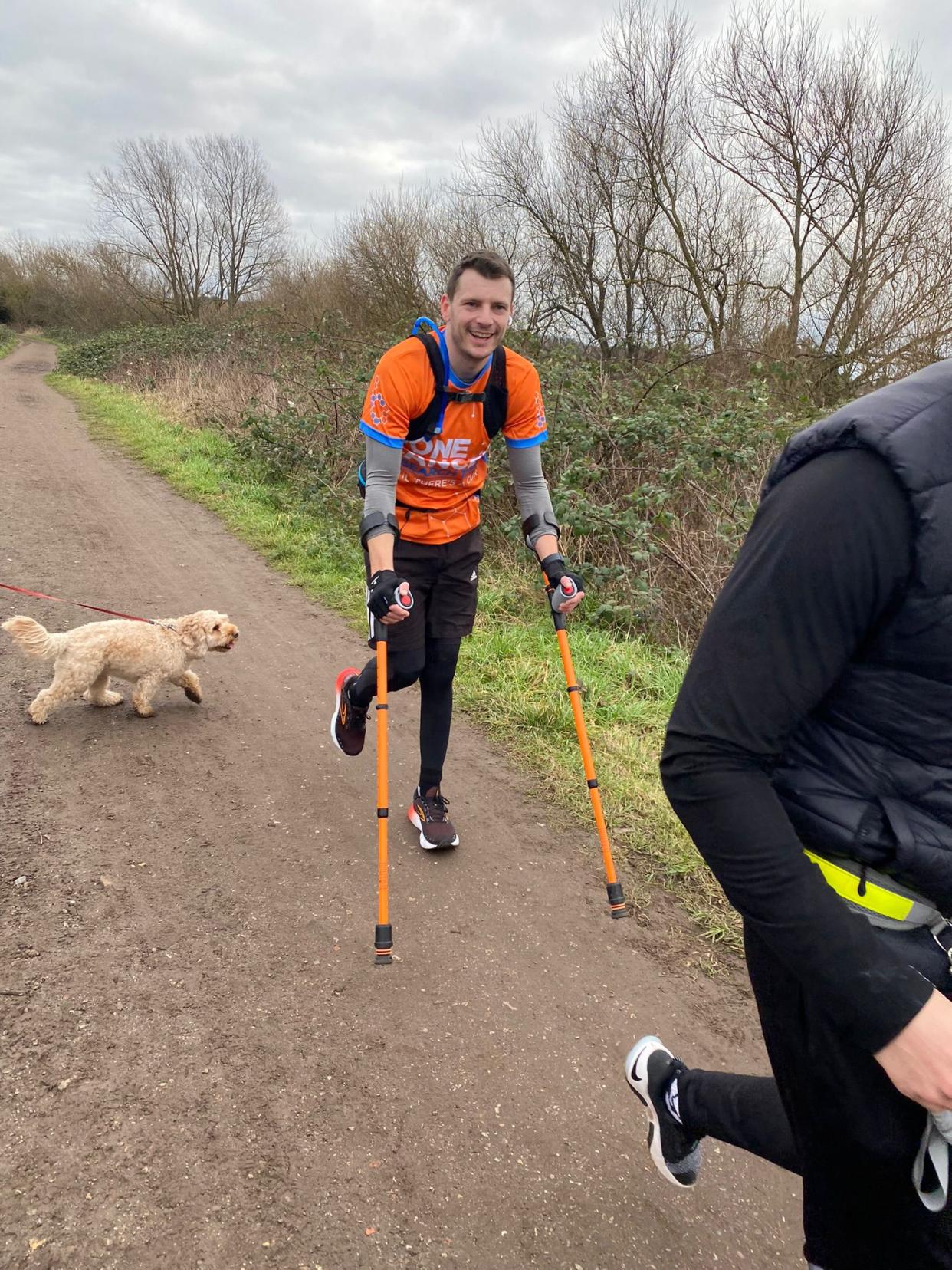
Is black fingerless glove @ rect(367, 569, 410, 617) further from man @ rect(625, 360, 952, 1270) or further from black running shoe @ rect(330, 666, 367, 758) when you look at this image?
man @ rect(625, 360, 952, 1270)

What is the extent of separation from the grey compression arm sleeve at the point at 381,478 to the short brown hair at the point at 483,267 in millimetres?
665

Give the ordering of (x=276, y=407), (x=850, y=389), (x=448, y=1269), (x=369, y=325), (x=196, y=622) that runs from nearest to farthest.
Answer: (x=448, y=1269) → (x=196, y=622) → (x=850, y=389) → (x=276, y=407) → (x=369, y=325)

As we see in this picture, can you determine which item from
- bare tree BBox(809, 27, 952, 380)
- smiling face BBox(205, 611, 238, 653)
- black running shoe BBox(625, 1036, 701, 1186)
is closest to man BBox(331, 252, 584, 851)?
smiling face BBox(205, 611, 238, 653)

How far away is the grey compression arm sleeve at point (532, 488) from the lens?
361 cm

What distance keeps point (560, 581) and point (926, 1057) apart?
2547mm

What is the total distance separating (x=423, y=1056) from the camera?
261 centimetres

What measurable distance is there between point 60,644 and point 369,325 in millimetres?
13065

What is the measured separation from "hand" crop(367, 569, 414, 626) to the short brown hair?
1160mm

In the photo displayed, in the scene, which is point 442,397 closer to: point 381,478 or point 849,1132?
point 381,478

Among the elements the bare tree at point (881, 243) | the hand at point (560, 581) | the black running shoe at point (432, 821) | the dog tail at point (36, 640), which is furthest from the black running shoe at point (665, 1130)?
the bare tree at point (881, 243)

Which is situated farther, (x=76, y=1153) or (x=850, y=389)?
(x=850, y=389)

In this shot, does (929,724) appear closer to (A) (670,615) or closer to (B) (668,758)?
(B) (668,758)

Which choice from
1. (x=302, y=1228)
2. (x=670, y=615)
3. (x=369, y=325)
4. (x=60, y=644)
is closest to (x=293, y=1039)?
(x=302, y=1228)

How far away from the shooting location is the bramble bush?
6824mm
